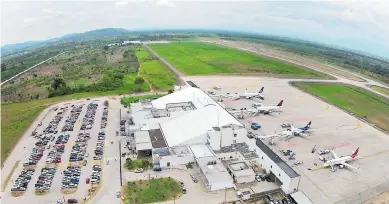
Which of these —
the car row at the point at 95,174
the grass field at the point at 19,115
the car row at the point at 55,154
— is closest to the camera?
the car row at the point at 95,174

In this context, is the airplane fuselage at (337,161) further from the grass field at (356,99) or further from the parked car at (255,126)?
the grass field at (356,99)

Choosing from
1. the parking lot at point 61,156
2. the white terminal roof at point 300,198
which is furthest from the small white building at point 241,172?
the parking lot at point 61,156

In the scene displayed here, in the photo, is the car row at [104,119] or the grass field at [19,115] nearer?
the grass field at [19,115]

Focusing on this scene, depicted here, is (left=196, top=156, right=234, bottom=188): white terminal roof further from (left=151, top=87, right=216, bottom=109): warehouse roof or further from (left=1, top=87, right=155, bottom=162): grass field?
(left=1, top=87, right=155, bottom=162): grass field

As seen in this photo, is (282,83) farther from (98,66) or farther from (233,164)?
(98,66)

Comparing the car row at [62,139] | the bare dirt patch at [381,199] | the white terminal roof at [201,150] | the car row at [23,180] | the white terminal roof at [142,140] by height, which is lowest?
the bare dirt patch at [381,199]

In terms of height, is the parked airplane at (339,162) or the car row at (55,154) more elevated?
A: the parked airplane at (339,162)

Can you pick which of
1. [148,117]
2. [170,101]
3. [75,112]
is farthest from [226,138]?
[75,112]

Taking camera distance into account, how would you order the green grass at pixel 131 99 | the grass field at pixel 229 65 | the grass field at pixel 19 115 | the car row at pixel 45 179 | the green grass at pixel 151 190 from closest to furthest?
the green grass at pixel 151 190, the car row at pixel 45 179, the grass field at pixel 19 115, the green grass at pixel 131 99, the grass field at pixel 229 65

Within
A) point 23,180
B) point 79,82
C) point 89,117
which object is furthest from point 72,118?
point 79,82
